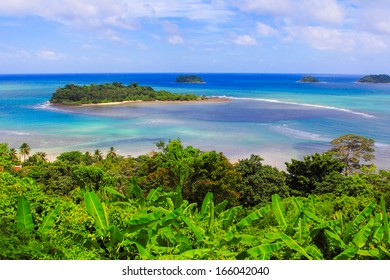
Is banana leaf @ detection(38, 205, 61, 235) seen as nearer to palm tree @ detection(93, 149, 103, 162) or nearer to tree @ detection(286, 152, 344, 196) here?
tree @ detection(286, 152, 344, 196)

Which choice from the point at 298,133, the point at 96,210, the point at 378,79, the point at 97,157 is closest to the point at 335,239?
the point at 96,210

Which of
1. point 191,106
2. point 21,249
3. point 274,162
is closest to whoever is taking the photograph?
point 21,249

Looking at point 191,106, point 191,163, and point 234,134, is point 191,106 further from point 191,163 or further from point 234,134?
point 191,163

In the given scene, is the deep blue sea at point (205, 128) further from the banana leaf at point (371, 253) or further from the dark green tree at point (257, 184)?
the banana leaf at point (371, 253)

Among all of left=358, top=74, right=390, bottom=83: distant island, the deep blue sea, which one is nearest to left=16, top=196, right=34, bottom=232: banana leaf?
the deep blue sea

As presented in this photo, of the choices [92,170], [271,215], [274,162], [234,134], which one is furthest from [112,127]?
[271,215]

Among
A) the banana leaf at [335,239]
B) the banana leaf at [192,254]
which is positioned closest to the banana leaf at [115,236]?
the banana leaf at [192,254]
